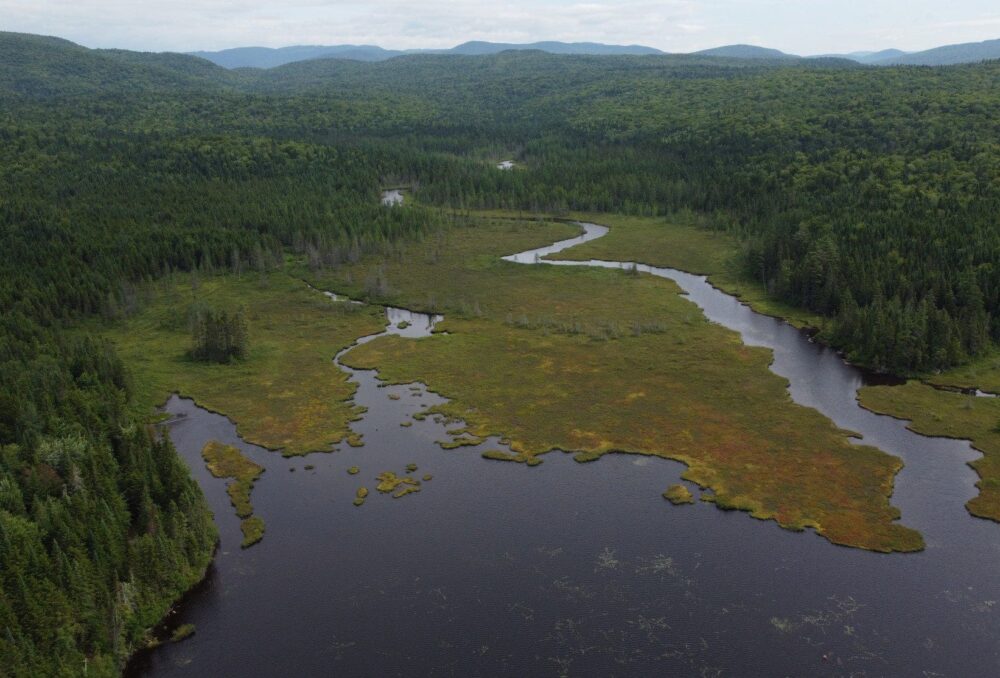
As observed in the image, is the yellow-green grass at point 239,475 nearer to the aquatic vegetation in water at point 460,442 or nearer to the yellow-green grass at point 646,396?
the aquatic vegetation in water at point 460,442

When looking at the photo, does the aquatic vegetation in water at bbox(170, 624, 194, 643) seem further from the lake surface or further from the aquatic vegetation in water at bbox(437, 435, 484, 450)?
the aquatic vegetation in water at bbox(437, 435, 484, 450)

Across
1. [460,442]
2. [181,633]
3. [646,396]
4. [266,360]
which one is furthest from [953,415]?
[266,360]

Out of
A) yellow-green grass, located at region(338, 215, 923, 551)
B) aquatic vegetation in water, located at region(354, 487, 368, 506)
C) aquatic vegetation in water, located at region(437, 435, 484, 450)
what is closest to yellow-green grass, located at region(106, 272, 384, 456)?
yellow-green grass, located at region(338, 215, 923, 551)

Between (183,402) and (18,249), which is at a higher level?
(18,249)

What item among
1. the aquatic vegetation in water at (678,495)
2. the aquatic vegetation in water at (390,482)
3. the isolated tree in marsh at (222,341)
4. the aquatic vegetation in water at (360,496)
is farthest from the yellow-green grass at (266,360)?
the aquatic vegetation in water at (678,495)

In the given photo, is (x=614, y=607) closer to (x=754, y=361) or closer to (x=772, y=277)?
(x=754, y=361)

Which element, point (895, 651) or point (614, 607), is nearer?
point (895, 651)

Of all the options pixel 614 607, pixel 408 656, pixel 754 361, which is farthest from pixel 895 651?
pixel 754 361
